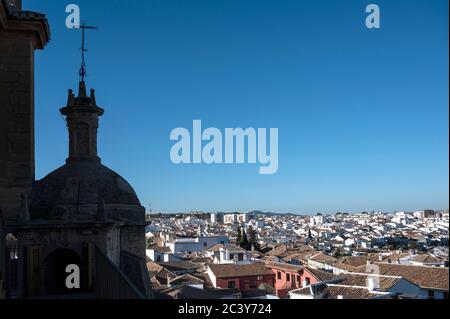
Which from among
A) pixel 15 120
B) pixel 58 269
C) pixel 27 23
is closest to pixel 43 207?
pixel 58 269

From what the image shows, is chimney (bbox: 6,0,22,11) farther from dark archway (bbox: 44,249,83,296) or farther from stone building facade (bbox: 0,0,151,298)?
dark archway (bbox: 44,249,83,296)

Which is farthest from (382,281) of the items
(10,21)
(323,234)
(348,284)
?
(323,234)

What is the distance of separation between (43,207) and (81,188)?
0.74m

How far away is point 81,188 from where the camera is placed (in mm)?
9391

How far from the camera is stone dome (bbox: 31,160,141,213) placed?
30.0 ft

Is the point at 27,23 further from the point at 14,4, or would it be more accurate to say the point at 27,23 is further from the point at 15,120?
the point at 15,120

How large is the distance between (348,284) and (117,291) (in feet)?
63.1

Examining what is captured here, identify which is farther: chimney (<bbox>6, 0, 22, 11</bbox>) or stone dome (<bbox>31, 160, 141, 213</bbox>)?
stone dome (<bbox>31, 160, 141, 213</bbox>)

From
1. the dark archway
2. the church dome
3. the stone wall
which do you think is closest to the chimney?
the stone wall

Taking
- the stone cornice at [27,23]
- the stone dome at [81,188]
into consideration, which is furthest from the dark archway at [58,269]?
the stone cornice at [27,23]
